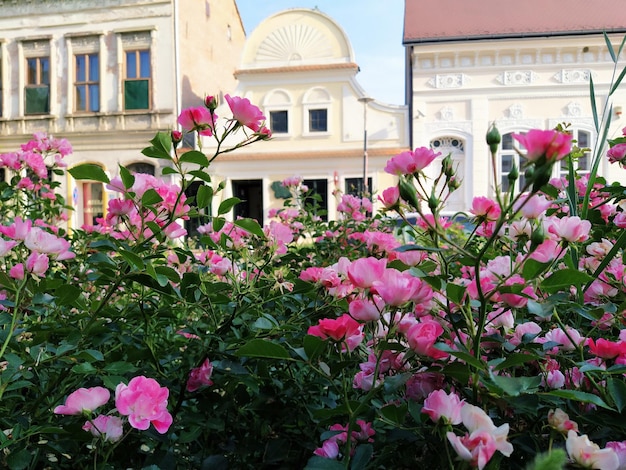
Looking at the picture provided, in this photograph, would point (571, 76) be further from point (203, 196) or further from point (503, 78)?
point (203, 196)

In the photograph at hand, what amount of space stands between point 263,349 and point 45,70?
1340 centimetres

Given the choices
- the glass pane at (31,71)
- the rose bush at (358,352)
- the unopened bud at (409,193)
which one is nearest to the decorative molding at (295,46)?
the glass pane at (31,71)

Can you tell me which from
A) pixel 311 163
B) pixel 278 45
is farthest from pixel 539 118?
pixel 278 45

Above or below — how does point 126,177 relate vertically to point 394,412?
above

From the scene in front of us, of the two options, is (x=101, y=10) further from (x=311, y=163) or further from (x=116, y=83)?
(x=311, y=163)

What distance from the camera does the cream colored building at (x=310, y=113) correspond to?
33.9ft

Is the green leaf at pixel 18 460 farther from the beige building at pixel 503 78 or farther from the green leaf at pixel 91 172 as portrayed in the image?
the beige building at pixel 503 78

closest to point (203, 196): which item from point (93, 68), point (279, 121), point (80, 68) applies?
point (279, 121)

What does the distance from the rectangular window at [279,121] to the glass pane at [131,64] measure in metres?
3.39

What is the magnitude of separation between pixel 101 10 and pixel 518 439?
43.3 feet

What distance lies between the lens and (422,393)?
1.74 feet

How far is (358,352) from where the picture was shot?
0.70 metres

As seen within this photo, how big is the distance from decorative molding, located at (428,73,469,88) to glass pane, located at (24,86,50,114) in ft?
28.4

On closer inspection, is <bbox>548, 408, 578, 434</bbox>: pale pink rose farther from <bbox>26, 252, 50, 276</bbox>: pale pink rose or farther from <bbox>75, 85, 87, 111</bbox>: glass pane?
<bbox>75, 85, 87, 111</bbox>: glass pane
